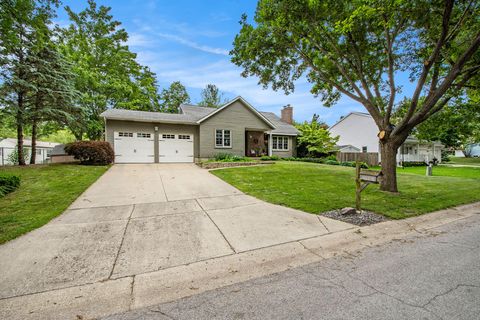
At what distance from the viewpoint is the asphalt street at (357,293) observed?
208 cm

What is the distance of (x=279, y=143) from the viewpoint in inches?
798

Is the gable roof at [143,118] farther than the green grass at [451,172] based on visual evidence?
No

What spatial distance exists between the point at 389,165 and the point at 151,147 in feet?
46.0

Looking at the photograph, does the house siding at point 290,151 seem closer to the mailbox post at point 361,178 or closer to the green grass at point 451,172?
the green grass at point 451,172

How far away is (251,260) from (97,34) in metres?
30.2

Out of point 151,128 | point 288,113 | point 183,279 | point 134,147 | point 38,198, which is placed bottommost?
point 183,279

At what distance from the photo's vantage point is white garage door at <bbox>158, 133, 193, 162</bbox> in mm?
15555

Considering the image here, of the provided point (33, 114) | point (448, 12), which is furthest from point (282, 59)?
point (33, 114)

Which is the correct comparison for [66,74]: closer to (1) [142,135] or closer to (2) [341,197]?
(1) [142,135]

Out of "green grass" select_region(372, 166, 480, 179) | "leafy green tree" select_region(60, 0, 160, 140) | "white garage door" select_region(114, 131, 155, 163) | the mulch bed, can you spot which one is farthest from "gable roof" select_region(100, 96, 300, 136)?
the mulch bed

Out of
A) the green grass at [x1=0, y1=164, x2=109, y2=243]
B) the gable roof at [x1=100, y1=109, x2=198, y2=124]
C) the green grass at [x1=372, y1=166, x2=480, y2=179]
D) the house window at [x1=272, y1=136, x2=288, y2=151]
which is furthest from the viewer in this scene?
the house window at [x1=272, y1=136, x2=288, y2=151]

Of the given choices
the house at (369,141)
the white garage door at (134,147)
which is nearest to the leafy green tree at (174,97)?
the white garage door at (134,147)

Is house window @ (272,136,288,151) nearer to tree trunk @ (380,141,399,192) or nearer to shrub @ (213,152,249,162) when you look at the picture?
shrub @ (213,152,249,162)

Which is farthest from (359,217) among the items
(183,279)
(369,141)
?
(369,141)
